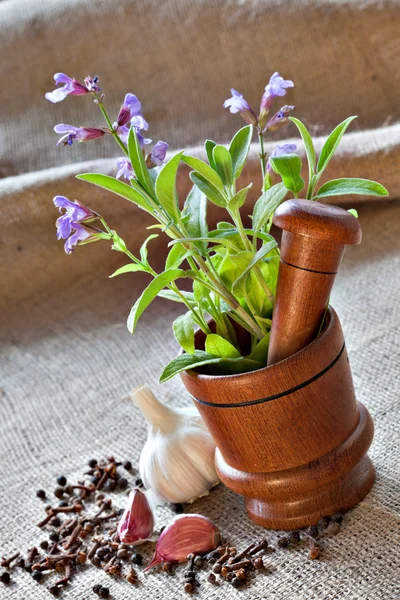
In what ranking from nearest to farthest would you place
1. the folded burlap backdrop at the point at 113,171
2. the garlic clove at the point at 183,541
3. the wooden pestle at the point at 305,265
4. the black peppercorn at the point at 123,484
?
the wooden pestle at the point at 305,265
the garlic clove at the point at 183,541
the black peppercorn at the point at 123,484
the folded burlap backdrop at the point at 113,171

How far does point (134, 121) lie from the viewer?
657mm

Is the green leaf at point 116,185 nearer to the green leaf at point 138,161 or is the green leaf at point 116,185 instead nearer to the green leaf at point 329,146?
the green leaf at point 138,161

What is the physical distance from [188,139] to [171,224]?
796mm

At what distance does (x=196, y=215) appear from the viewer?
0.69 meters

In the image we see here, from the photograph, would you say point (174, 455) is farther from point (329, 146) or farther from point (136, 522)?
point (329, 146)

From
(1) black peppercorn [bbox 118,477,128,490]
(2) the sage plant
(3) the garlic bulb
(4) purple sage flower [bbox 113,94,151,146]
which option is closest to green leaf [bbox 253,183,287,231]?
(2) the sage plant

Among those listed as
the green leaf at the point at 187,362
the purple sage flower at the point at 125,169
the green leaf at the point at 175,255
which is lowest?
the green leaf at the point at 187,362

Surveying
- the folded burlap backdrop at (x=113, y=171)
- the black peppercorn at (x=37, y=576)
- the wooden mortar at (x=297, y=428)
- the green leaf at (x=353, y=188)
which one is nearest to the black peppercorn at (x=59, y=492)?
the folded burlap backdrop at (x=113, y=171)

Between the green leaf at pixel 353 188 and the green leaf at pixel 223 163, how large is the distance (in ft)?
0.24

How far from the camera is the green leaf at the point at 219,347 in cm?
67

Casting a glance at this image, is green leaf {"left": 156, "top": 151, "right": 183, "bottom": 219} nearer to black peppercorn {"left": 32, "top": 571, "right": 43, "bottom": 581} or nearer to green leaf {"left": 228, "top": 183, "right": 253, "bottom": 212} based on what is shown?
green leaf {"left": 228, "top": 183, "right": 253, "bottom": 212}

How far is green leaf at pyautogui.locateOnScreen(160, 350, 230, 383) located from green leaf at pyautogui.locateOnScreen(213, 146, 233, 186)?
5.6 inches

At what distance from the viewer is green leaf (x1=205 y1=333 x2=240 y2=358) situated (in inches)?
26.3

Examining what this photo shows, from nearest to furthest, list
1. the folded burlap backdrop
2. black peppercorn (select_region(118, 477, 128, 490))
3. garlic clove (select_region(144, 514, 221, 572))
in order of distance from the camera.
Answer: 1. garlic clove (select_region(144, 514, 221, 572))
2. black peppercorn (select_region(118, 477, 128, 490))
3. the folded burlap backdrop
